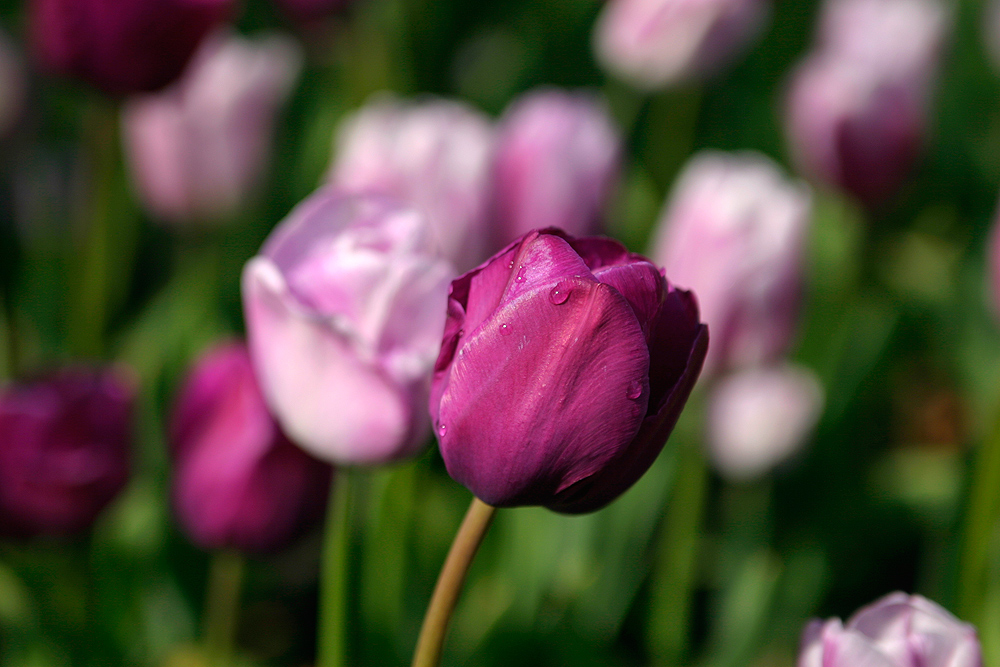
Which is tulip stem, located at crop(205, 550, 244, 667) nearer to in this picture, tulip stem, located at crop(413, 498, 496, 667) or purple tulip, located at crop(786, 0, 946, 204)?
tulip stem, located at crop(413, 498, 496, 667)

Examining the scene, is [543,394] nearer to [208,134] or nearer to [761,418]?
[761,418]

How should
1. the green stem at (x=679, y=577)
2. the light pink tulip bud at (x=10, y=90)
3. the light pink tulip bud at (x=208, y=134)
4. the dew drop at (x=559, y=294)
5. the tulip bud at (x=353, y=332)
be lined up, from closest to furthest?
the dew drop at (x=559, y=294)
the tulip bud at (x=353, y=332)
the green stem at (x=679, y=577)
the light pink tulip bud at (x=208, y=134)
the light pink tulip bud at (x=10, y=90)

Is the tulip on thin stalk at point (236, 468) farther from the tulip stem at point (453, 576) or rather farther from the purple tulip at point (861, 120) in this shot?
the purple tulip at point (861, 120)

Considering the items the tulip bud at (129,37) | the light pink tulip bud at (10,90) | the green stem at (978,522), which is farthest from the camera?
the light pink tulip bud at (10,90)

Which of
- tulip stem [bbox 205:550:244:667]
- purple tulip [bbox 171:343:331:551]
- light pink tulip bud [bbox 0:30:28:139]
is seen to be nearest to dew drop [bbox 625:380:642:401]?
purple tulip [bbox 171:343:331:551]

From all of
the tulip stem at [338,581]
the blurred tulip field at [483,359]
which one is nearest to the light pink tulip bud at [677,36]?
the blurred tulip field at [483,359]

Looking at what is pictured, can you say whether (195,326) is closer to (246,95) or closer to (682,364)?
(246,95)

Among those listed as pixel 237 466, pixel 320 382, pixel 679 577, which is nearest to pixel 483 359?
pixel 320 382

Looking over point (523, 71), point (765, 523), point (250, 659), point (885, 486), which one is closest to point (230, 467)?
point (250, 659)
